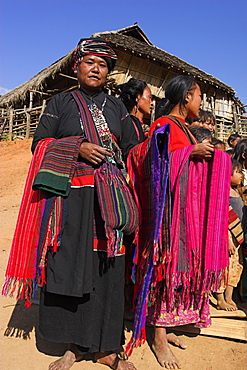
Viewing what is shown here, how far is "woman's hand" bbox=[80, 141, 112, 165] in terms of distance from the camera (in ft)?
6.65

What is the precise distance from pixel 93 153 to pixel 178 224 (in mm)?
763

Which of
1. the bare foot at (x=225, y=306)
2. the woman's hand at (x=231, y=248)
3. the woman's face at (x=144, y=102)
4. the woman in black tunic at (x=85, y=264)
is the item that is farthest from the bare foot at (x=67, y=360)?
the woman's face at (x=144, y=102)

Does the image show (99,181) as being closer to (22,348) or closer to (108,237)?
(108,237)

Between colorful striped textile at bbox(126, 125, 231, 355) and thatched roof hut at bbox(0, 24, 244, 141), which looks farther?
thatched roof hut at bbox(0, 24, 244, 141)

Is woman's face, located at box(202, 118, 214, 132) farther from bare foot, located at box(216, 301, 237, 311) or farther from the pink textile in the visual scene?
bare foot, located at box(216, 301, 237, 311)

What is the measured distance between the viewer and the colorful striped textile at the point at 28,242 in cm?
208

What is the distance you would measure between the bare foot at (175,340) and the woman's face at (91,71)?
2.06 metres

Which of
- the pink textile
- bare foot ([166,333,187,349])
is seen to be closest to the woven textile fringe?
the pink textile

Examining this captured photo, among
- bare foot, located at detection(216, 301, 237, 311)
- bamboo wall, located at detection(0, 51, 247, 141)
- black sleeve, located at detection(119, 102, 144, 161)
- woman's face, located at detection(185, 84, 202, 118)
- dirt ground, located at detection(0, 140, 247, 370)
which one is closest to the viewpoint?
dirt ground, located at detection(0, 140, 247, 370)

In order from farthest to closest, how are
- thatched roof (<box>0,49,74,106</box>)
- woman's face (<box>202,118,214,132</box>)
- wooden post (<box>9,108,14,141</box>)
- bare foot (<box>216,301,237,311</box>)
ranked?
wooden post (<box>9,108,14,141</box>), thatched roof (<box>0,49,74,106</box>), woman's face (<box>202,118,214,132</box>), bare foot (<box>216,301,237,311</box>)

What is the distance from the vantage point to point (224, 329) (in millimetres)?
2666

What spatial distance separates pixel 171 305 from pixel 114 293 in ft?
1.43

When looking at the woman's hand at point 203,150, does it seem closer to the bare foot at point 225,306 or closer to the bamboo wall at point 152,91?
the bare foot at point 225,306

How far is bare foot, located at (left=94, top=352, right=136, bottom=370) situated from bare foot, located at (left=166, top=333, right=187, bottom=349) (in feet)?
1.52
